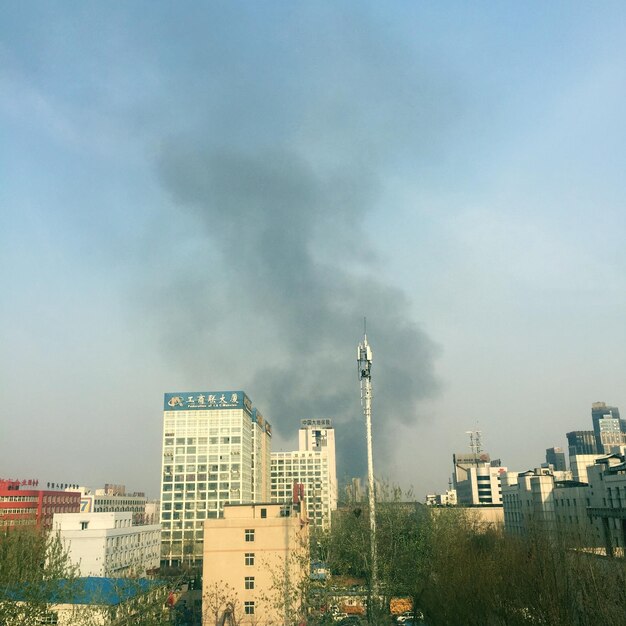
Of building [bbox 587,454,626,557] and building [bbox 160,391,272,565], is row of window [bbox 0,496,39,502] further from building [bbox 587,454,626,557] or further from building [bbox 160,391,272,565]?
building [bbox 587,454,626,557]

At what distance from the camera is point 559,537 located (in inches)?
1085

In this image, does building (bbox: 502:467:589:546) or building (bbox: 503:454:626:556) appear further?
building (bbox: 502:467:589:546)

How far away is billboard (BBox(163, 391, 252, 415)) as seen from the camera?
122500 millimetres

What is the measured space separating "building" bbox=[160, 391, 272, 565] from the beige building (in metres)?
69.4

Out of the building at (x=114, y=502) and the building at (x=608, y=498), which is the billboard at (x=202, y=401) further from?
the building at (x=608, y=498)

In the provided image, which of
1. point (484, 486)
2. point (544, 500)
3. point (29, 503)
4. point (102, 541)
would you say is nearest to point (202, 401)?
point (29, 503)

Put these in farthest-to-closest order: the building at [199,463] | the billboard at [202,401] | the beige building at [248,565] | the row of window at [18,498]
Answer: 1. the billboard at [202,401]
2. the building at [199,463]
3. the row of window at [18,498]
4. the beige building at [248,565]

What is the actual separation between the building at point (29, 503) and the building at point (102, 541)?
22214 mm

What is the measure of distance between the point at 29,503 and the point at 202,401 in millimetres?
39159

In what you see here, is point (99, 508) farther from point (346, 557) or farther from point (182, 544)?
point (346, 557)

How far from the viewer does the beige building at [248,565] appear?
4194 cm

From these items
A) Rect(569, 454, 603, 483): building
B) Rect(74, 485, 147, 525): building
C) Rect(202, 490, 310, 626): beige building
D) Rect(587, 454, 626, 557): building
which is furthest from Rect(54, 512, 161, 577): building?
Rect(569, 454, 603, 483): building

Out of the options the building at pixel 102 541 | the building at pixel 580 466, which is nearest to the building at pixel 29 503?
the building at pixel 102 541

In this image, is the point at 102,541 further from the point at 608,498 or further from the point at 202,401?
the point at 608,498
